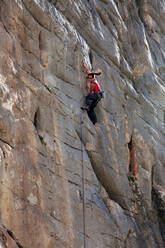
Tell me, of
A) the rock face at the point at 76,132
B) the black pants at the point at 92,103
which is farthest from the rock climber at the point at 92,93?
the rock face at the point at 76,132

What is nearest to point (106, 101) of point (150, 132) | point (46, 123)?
point (150, 132)

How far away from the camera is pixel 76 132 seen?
14.7 metres

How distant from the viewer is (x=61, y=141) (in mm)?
13891

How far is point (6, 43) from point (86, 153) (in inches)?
149

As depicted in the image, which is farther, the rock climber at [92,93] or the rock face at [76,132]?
the rock climber at [92,93]

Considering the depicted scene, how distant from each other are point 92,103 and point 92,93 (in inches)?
12.3

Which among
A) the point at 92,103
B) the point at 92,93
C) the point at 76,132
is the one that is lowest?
the point at 76,132

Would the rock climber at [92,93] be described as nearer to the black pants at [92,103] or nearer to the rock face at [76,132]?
the black pants at [92,103]

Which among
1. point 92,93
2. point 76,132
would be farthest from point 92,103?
point 76,132

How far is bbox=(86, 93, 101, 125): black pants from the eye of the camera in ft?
51.2

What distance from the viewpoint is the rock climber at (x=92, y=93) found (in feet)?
51.2

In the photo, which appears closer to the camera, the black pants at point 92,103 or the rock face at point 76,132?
the rock face at point 76,132

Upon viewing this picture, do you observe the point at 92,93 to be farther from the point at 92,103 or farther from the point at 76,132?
the point at 76,132

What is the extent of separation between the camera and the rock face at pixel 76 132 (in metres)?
12.3
